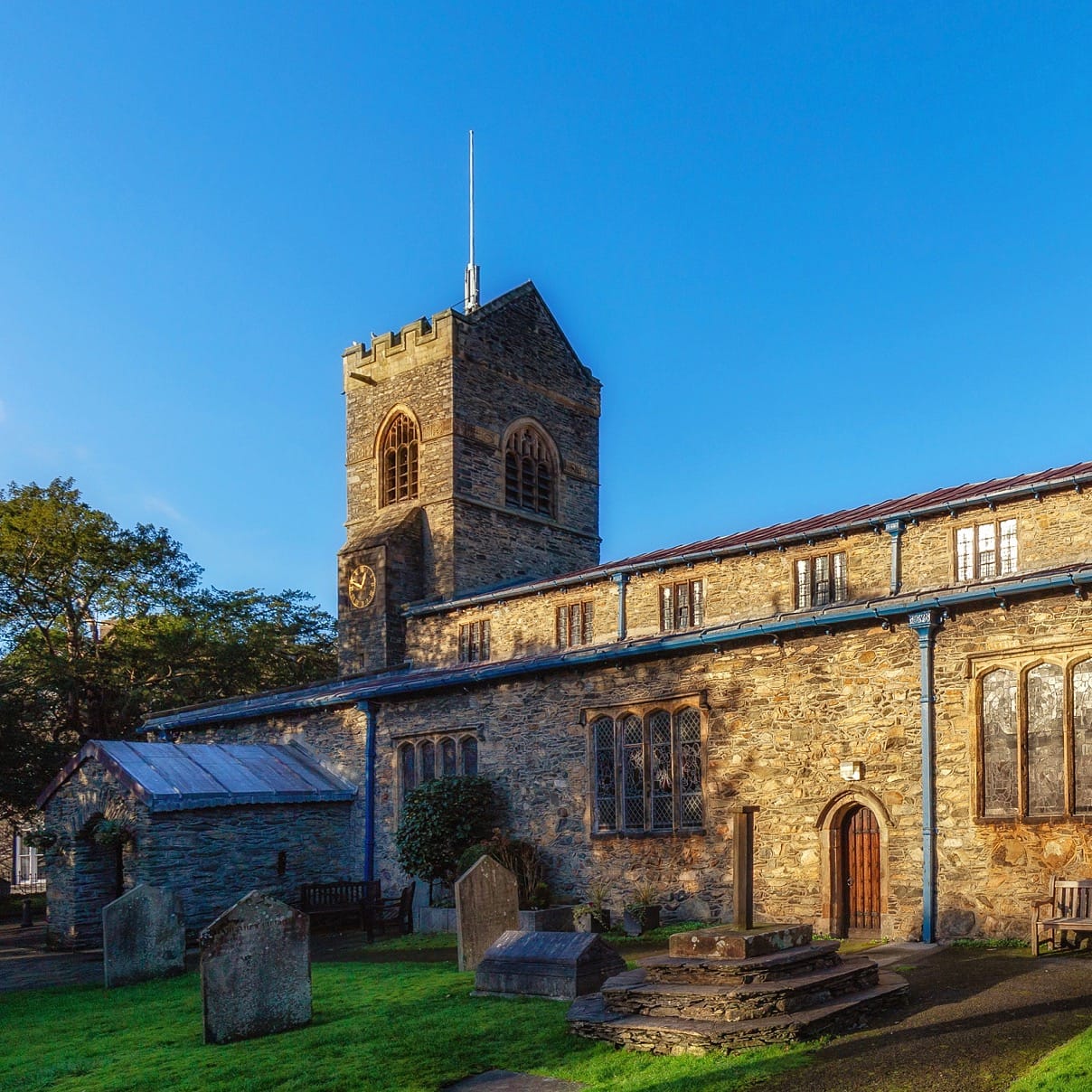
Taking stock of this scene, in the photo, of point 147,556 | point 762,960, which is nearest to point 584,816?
point 762,960

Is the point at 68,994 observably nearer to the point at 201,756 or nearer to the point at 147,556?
the point at 201,756

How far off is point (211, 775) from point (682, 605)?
989cm

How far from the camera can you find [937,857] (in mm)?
15367

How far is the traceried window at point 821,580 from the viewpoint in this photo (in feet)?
65.4

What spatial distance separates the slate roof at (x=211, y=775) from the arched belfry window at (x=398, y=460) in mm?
10769

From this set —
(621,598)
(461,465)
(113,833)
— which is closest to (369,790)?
(113,833)

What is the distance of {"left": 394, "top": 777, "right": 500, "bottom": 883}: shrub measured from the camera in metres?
20.6

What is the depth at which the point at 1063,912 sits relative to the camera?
1369 centimetres

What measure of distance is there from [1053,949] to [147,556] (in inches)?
1216

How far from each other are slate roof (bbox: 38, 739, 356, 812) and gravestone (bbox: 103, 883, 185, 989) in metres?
4.63

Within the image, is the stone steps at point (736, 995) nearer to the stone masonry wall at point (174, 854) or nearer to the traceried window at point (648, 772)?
the traceried window at point (648, 772)

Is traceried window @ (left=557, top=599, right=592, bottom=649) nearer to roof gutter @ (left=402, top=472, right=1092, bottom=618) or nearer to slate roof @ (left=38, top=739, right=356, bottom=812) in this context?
roof gutter @ (left=402, top=472, right=1092, bottom=618)

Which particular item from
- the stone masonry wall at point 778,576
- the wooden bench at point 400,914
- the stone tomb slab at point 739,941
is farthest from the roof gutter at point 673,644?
the stone tomb slab at point 739,941

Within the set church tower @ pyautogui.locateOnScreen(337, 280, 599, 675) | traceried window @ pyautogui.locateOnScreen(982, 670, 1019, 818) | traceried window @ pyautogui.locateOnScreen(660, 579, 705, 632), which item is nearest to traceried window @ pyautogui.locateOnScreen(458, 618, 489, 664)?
church tower @ pyautogui.locateOnScreen(337, 280, 599, 675)
